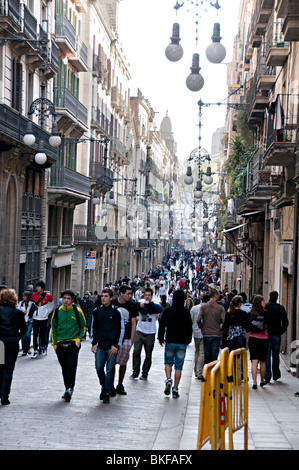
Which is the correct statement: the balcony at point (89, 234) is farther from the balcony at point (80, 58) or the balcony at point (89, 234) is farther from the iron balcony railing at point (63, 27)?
the iron balcony railing at point (63, 27)

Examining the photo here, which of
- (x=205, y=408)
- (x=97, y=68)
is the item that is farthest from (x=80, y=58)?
(x=205, y=408)

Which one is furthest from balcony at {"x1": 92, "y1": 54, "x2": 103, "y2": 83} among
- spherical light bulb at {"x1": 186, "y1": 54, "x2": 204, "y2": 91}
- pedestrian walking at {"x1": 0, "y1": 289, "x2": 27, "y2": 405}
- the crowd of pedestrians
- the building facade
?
pedestrian walking at {"x1": 0, "y1": 289, "x2": 27, "y2": 405}

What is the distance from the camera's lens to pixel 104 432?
9023 mm

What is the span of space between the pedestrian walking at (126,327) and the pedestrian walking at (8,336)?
188 cm

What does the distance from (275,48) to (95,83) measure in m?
26.8

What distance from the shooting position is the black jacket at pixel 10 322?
1078 centimetres

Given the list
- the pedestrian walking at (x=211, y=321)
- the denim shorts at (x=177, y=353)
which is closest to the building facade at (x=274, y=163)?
the pedestrian walking at (x=211, y=321)

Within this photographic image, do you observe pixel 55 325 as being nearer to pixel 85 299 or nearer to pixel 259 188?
pixel 259 188

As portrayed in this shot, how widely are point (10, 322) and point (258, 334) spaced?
179 inches

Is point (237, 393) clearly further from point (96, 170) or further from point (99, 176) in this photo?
point (99, 176)

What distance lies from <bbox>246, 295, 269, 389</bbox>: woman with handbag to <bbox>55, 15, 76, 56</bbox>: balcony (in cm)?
2326

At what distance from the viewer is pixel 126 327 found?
40.9 feet
